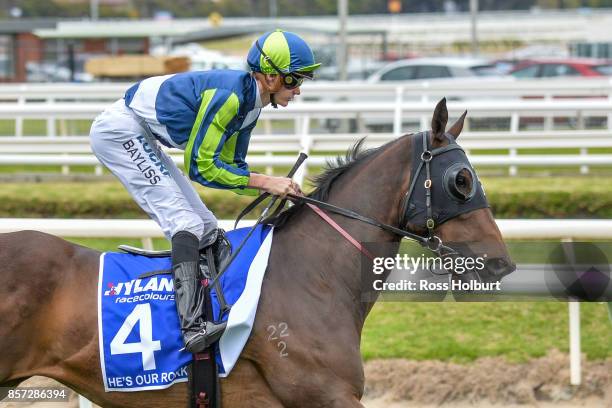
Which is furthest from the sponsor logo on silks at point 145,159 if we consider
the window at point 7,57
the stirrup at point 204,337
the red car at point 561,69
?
the window at point 7,57

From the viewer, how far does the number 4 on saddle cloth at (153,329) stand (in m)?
3.63

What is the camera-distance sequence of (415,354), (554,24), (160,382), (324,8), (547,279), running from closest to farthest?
(160,382) → (547,279) → (415,354) → (554,24) → (324,8)

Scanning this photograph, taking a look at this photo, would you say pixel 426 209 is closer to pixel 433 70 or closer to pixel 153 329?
pixel 153 329

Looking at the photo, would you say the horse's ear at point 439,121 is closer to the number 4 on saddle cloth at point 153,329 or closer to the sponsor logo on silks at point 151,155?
the number 4 on saddle cloth at point 153,329

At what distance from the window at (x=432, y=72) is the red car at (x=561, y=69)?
325 cm

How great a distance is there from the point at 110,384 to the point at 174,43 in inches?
996

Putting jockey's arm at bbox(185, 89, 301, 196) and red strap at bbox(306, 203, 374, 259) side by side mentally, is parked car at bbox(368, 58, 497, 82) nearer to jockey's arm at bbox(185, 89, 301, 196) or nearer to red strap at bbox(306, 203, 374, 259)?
red strap at bbox(306, 203, 374, 259)

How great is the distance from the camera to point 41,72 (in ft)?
85.3

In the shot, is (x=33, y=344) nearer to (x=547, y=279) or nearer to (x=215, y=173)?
(x=215, y=173)

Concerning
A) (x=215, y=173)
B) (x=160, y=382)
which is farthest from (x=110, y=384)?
(x=215, y=173)

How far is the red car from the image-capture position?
22.0m

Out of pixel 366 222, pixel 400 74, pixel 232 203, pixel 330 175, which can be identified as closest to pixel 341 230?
pixel 366 222

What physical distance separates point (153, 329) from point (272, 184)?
72cm

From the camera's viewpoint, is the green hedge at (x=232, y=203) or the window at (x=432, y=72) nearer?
the green hedge at (x=232, y=203)
